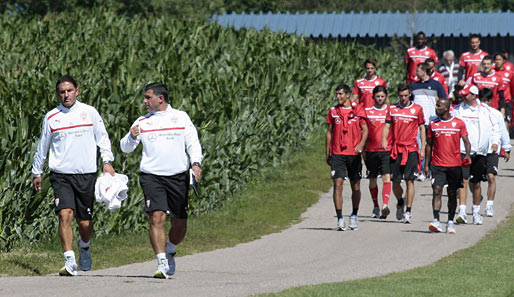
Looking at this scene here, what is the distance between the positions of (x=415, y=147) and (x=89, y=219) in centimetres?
657

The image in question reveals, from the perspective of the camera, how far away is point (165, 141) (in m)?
11.0

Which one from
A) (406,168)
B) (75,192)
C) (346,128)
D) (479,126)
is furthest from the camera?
(406,168)

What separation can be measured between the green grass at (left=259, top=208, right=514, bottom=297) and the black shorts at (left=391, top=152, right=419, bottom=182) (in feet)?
9.48

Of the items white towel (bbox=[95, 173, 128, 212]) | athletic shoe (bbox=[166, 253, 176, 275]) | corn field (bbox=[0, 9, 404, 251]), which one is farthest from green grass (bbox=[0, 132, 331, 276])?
athletic shoe (bbox=[166, 253, 176, 275])

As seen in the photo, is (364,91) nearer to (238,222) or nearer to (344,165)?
(238,222)

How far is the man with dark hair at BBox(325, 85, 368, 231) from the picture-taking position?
15492 mm

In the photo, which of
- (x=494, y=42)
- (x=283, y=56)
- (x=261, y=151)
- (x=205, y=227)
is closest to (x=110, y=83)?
(x=205, y=227)

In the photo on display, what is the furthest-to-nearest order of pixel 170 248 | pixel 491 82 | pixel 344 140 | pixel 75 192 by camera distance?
pixel 491 82, pixel 344 140, pixel 75 192, pixel 170 248

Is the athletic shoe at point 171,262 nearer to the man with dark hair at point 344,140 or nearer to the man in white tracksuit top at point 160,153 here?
the man in white tracksuit top at point 160,153

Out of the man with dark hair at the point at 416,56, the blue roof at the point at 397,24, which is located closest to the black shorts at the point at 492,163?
the man with dark hair at the point at 416,56

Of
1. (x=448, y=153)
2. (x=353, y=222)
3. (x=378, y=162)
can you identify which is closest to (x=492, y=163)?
(x=378, y=162)

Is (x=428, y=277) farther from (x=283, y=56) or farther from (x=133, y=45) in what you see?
(x=283, y=56)

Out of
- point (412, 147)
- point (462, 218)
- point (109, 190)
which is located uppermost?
point (109, 190)

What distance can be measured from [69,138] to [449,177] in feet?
19.9
